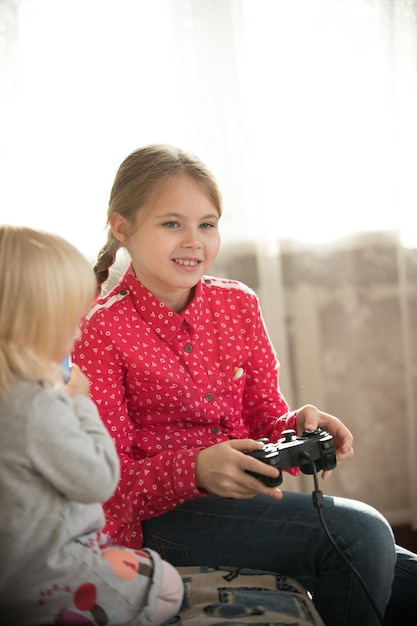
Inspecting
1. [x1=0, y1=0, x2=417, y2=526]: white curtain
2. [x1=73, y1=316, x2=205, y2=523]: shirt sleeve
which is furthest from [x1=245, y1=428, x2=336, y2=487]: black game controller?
[x1=0, y1=0, x2=417, y2=526]: white curtain

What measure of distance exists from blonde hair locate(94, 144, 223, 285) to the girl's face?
0.01 meters

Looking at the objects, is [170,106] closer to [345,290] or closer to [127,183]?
[127,183]

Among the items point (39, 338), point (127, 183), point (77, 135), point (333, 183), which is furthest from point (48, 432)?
point (333, 183)

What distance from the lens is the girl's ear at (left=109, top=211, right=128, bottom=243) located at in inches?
52.5

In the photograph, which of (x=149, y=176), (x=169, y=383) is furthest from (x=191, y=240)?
(x=169, y=383)

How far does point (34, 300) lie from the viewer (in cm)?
86

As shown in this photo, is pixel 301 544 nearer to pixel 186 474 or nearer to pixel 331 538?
pixel 331 538

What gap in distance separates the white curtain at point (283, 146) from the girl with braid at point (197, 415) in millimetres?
462

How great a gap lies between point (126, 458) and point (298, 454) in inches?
11.8

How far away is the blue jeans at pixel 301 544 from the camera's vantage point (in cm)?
109

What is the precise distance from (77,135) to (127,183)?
485mm

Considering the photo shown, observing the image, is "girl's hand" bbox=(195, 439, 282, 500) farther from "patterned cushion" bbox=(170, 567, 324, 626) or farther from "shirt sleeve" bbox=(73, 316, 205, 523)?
"patterned cushion" bbox=(170, 567, 324, 626)

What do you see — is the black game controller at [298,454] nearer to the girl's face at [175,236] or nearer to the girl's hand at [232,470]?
the girl's hand at [232,470]

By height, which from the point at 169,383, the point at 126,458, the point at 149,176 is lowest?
the point at 126,458
